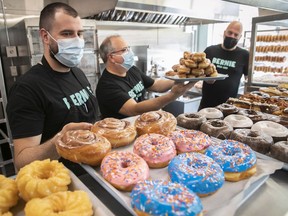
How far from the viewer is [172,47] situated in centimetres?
538

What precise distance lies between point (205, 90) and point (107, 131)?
89.3 inches

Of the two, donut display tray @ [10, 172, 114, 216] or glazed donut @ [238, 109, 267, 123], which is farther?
glazed donut @ [238, 109, 267, 123]

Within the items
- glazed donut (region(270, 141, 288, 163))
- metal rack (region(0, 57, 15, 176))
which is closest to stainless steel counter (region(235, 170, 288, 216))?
glazed donut (region(270, 141, 288, 163))

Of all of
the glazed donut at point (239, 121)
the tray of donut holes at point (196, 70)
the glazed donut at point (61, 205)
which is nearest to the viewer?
the glazed donut at point (61, 205)

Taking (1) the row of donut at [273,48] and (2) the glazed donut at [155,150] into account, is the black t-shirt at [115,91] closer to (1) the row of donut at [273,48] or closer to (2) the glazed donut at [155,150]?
(2) the glazed donut at [155,150]

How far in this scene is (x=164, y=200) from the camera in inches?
27.8

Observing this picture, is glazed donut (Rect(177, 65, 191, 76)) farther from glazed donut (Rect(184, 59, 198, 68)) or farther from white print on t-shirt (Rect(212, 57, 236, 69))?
white print on t-shirt (Rect(212, 57, 236, 69))

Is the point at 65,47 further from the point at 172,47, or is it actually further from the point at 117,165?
Result: the point at 172,47

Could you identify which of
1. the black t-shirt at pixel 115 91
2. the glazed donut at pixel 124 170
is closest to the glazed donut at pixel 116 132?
the glazed donut at pixel 124 170

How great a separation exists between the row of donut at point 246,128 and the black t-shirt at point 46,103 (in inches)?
30.1

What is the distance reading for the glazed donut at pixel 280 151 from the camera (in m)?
1.12

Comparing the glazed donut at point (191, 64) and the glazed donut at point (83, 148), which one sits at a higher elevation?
the glazed donut at point (191, 64)

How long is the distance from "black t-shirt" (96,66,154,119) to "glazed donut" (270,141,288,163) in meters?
1.22

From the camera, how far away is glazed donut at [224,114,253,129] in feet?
4.84
